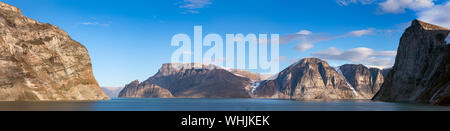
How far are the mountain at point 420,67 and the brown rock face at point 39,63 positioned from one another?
132547mm

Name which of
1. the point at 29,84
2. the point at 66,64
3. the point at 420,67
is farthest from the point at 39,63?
the point at 420,67

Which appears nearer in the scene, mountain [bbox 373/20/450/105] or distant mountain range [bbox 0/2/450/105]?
mountain [bbox 373/20/450/105]

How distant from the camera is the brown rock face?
11738cm

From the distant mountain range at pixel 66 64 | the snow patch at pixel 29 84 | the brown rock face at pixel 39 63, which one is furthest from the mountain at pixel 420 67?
the brown rock face at pixel 39 63

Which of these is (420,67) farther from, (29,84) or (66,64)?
(66,64)

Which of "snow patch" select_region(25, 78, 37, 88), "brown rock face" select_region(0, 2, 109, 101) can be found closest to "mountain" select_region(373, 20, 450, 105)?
"snow patch" select_region(25, 78, 37, 88)

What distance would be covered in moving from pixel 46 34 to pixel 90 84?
30.2 meters

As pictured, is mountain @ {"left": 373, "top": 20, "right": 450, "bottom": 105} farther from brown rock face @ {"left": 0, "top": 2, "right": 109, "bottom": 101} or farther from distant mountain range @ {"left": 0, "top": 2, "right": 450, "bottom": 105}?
brown rock face @ {"left": 0, "top": 2, "right": 109, "bottom": 101}

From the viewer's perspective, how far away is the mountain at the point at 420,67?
10699cm

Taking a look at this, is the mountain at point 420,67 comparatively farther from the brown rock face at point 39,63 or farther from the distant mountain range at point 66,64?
the brown rock face at point 39,63

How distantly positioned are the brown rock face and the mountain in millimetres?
132547
